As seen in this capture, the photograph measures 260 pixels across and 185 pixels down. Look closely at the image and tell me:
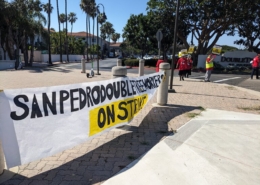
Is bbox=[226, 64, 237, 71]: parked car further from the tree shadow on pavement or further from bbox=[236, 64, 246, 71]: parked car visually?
the tree shadow on pavement

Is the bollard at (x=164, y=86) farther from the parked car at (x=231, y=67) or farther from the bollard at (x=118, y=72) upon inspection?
the parked car at (x=231, y=67)

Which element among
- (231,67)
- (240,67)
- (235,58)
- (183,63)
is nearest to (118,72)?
(183,63)

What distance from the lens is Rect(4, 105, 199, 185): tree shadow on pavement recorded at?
9.93 feet

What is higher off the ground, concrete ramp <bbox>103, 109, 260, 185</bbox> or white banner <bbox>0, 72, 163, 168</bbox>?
white banner <bbox>0, 72, 163, 168</bbox>

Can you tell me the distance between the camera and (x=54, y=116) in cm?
317

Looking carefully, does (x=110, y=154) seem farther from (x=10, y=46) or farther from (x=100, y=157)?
(x=10, y=46)

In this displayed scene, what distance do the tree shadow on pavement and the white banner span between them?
292mm

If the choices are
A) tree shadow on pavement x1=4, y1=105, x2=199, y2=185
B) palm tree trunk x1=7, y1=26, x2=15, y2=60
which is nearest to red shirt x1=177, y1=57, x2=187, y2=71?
tree shadow on pavement x1=4, y1=105, x2=199, y2=185

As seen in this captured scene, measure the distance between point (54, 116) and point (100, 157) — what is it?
41.2 inches

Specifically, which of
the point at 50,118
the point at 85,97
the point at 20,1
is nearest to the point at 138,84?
the point at 85,97

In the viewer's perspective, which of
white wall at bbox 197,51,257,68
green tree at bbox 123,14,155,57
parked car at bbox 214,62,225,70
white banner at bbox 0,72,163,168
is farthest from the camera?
green tree at bbox 123,14,155,57

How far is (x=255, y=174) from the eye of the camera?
10.6 ft

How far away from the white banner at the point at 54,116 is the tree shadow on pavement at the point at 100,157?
0.29 meters

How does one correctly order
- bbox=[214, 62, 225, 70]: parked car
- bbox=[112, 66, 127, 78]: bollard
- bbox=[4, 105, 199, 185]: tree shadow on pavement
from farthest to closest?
bbox=[214, 62, 225, 70]: parked car, bbox=[112, 66, 127, 78]: bollard, bbox=[4, 105, 199, 185]: tree shadow on pavement
